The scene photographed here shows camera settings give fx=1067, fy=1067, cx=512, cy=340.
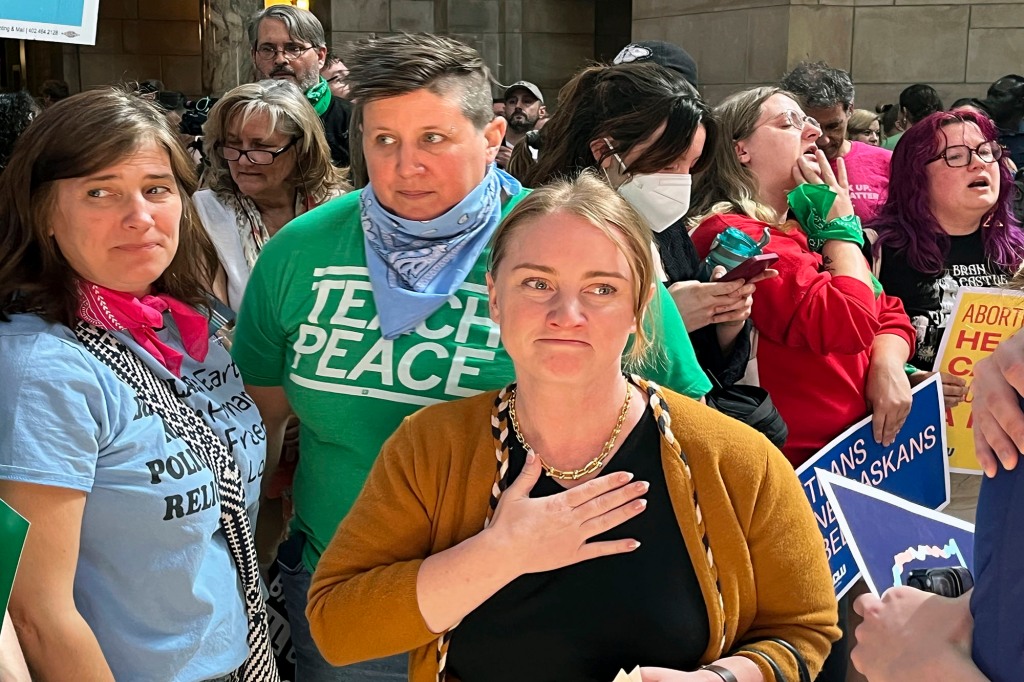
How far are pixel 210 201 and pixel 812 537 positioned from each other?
234 cm

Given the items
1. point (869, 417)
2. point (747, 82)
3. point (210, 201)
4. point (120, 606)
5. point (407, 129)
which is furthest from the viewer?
point (747, 82)

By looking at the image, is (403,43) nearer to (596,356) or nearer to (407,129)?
(407,129)

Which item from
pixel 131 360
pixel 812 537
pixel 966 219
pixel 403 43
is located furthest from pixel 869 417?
pixel 131 360

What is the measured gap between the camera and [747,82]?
9.46 metres

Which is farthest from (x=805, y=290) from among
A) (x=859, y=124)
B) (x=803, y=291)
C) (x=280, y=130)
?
(x=859, y=124)

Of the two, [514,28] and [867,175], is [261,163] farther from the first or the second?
[514,28]

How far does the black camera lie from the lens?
180 cm

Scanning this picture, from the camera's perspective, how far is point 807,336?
296cm

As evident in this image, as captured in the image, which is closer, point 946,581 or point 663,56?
point 946,581

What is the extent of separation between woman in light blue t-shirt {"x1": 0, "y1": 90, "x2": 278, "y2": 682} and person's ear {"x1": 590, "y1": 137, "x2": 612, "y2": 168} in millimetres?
1061

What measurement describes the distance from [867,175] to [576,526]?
3770 millimetres

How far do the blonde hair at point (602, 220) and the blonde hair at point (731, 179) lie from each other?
1.15m

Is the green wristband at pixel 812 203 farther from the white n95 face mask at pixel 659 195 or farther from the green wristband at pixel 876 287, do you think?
the white n95 face mask at pixel 659 195

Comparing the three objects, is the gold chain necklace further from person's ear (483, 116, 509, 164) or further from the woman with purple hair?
the woman with purple hair
